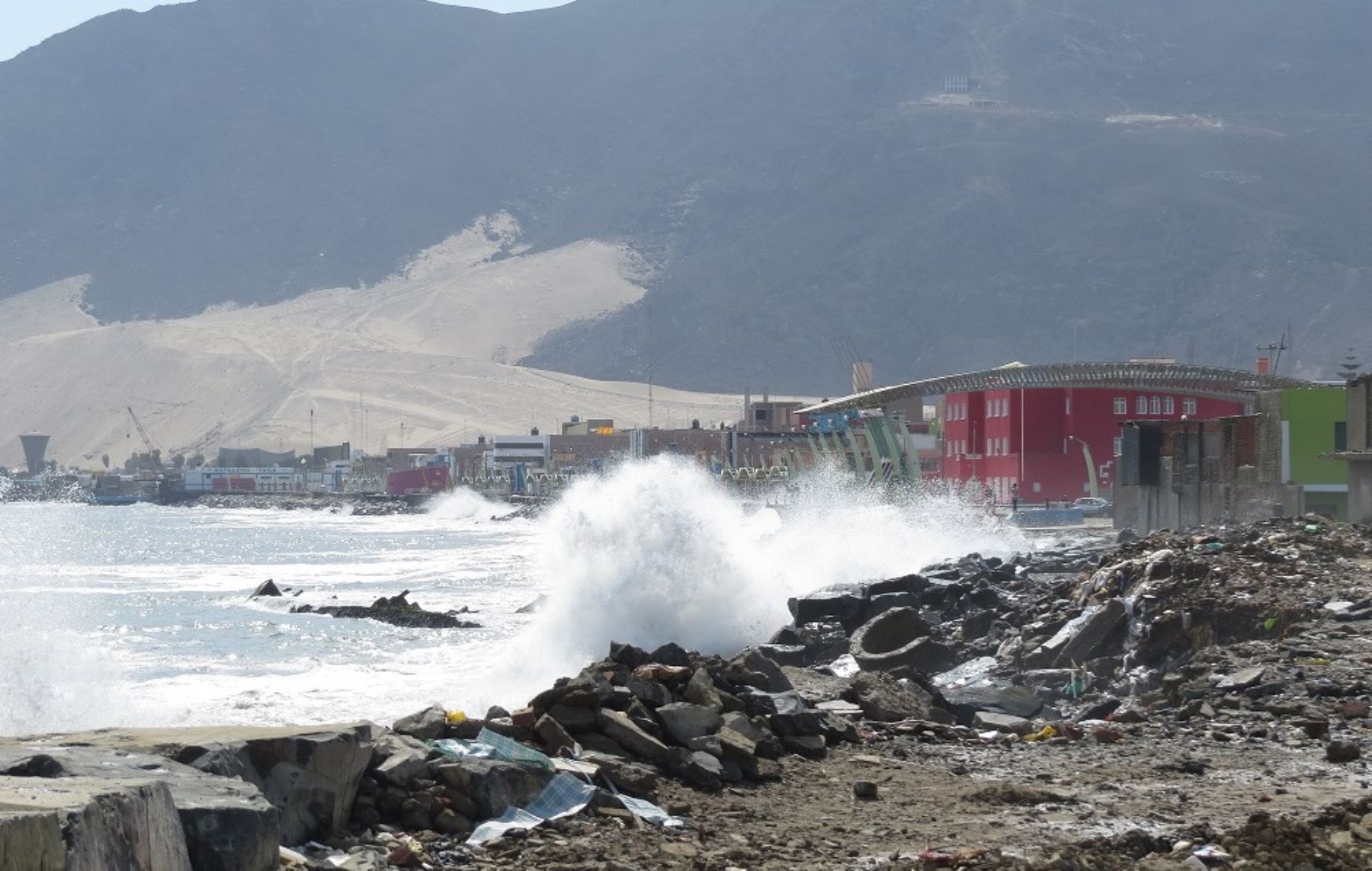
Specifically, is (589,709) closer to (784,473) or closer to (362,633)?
(362,633)

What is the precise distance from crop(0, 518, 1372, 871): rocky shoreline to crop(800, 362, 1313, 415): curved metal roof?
2152 inches

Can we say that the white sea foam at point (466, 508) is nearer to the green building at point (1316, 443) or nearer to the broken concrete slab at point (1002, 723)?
the green building at point (1316, 443)

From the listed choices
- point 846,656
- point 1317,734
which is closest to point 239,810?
point 1317,734

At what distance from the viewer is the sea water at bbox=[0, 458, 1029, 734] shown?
24.2 metres

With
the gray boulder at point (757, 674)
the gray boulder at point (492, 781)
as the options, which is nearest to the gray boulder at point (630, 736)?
the gray boulder at point (492, 781)

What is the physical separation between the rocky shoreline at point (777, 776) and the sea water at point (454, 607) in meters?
8.24

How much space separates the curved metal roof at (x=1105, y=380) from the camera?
236 feet

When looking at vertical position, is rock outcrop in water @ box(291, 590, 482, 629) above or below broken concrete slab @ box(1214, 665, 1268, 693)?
below

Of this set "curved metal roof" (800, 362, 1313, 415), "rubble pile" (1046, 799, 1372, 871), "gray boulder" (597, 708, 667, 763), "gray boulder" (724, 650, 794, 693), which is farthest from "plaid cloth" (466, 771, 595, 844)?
"curved metal roof" (800, 362, 1313, 415)

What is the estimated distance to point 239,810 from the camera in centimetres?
827

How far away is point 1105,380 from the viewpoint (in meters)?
74.2

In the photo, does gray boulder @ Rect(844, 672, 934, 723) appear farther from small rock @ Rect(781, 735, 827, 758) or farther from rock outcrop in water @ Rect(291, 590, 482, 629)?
rock outcrop in water @ Rect(291, 590, 482, 629)

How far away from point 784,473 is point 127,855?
11281 cm

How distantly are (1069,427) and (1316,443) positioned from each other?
Result: 3317cm
